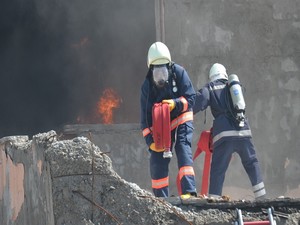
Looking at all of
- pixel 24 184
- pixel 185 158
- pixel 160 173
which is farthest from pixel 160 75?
pixel 24 184

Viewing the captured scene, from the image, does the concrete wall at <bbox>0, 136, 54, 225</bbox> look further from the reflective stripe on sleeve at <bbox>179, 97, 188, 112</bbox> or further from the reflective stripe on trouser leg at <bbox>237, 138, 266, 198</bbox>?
the reflective stripe on trouser leg at <bbox>237, 138, 266, 198</bbox>

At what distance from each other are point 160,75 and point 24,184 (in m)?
1.74

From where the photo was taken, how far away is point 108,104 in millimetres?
14188

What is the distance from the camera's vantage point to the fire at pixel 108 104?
14031mm

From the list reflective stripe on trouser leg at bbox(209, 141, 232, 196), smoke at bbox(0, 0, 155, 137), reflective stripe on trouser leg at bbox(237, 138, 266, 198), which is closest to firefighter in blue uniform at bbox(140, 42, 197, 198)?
reflective stripe on trouser leg at bbox(209, 141, 232, 196)

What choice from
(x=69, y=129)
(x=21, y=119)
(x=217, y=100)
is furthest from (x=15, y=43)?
(x=217, y=100)

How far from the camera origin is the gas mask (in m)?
7.36

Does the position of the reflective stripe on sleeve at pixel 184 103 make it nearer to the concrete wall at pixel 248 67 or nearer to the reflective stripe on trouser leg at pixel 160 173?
the reflective stripe on trouser leg at pixel 160 173

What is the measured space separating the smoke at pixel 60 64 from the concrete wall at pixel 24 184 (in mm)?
6536

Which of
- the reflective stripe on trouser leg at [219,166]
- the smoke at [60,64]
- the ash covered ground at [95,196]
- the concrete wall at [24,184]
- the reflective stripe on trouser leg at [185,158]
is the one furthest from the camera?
the smoke at [60,64]

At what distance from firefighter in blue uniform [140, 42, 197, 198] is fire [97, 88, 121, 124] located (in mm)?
6478

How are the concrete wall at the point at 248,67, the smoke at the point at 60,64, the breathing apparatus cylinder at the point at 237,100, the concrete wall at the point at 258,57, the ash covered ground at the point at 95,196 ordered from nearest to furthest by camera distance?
the ash covered ground at the point at 95,196, the breathing apparatus cylinder at the point at 237,100, the concrete wall at the point at 248,67, the concrete wall at the point at 258,57, the smoke at the point at 60,64

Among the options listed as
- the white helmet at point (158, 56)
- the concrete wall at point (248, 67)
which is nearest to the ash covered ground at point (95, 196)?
the white helmet at point (158, 56)

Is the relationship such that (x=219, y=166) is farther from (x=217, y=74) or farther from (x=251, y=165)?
(x=217, y=74)
